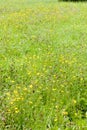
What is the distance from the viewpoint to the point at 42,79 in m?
7.31

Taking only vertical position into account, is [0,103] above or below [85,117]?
above

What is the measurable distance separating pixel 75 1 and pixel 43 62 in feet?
68.7

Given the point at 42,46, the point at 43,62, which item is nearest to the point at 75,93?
the point at 43,62

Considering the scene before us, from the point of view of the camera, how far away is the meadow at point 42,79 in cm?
574

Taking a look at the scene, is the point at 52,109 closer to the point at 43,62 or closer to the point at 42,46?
the point at 43,62

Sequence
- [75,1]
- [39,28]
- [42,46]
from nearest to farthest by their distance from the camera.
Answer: [42,46], [39,28], [75,1]

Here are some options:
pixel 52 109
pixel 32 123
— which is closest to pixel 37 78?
pixel 52 109

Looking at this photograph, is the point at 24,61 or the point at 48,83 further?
the point at 24,61

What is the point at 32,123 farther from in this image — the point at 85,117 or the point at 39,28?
the point at 39,28

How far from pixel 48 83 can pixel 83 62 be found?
2040 mm

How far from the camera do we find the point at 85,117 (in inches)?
252

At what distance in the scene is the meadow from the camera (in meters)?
5.74

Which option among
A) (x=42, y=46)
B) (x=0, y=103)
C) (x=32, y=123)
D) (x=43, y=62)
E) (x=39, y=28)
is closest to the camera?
A: (x=32, y=123)

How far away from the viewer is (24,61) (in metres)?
9.06
